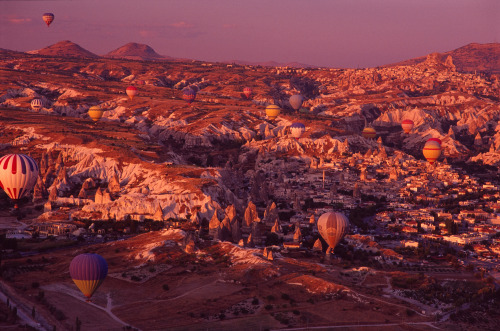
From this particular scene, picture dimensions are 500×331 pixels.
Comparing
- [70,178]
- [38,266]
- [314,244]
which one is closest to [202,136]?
[70,178]

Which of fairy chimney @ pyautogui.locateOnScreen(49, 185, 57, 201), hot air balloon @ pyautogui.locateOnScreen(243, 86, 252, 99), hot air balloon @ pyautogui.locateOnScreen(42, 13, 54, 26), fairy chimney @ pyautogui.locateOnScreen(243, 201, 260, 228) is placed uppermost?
hot air balloon @ pyautogui.locateOnScreen(42, 13, 54, 26)

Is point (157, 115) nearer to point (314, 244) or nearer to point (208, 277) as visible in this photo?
point (314, 244)

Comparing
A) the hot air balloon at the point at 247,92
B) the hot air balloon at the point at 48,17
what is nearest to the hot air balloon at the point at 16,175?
the hot air balloon at the point at 48,17

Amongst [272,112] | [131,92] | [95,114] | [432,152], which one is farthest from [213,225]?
[131,92]

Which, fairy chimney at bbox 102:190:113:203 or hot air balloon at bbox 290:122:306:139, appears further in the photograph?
hot air balloon at bbox 290:122:306:139

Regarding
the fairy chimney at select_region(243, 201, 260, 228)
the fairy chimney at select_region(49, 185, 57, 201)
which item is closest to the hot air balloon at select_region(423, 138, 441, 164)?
the fairy chimney at select_region(243, 201, 260, 228)

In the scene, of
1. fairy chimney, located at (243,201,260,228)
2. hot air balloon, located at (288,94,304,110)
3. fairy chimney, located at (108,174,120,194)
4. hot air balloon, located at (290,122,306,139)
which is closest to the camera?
fairy chimney, located at (243,201,260,228)

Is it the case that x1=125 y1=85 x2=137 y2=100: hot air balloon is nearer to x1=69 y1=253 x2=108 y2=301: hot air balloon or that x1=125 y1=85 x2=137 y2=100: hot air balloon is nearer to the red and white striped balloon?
Answer: the red and white striped balloon

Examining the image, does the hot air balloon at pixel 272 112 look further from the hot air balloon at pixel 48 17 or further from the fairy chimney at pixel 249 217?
the fairy chimney at pixel 249 217
